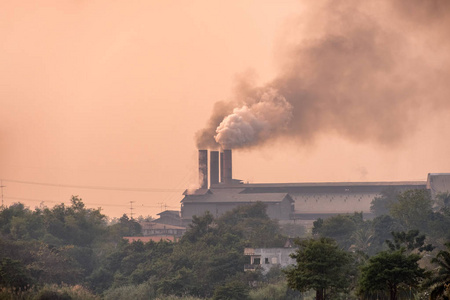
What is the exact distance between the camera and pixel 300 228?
155 metres

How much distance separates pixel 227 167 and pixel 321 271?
101 meters

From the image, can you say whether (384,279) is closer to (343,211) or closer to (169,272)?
(169,272)

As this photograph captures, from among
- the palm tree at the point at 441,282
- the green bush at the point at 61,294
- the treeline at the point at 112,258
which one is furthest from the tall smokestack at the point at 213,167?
the palm tree at the point at 441,282

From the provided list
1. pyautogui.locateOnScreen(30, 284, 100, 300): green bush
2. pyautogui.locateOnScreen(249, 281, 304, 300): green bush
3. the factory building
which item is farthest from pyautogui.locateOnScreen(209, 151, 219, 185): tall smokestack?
pyautogui.locateOnScreen(249, 281, 304, 300): green bush

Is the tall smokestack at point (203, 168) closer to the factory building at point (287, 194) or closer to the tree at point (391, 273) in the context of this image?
the factory building at point (287, 194)

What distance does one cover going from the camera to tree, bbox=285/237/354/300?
6931cm

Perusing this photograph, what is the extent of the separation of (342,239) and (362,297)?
1911 inches

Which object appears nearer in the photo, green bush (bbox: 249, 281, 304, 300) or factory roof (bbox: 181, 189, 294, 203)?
green bush (bbox: 249, 281, 304, 300)

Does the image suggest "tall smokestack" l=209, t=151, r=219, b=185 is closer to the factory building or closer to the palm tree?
the factory building

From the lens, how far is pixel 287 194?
17250 centimetres

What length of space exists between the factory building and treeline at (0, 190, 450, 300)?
91.6 feet

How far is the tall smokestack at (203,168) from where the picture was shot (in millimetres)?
167363

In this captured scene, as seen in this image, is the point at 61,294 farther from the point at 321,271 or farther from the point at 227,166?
the point at 227,166

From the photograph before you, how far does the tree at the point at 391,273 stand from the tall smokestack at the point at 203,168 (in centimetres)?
10360
